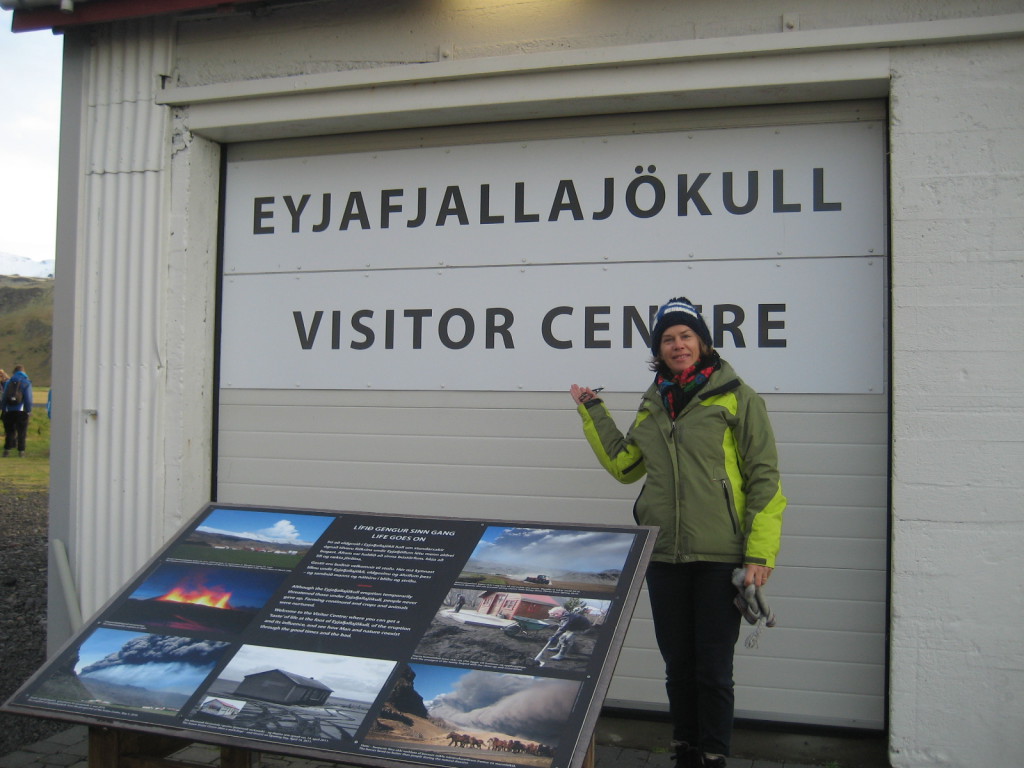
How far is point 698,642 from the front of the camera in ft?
11.4

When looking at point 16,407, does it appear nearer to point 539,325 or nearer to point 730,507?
point 539,325

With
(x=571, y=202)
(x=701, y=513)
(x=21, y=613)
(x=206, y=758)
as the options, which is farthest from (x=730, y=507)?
(x=21, y=613)

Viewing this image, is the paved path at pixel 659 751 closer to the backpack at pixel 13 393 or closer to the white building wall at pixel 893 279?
the white building wall at pixel 893 279

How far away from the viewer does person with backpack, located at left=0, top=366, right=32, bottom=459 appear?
15.9 metres

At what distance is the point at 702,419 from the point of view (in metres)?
3.48

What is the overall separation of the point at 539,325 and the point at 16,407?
48.9 feet

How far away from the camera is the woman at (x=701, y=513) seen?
342 centimetres

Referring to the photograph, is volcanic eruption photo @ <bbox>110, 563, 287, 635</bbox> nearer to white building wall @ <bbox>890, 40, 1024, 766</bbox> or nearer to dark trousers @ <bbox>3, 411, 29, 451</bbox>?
white building wall @ <bbox>890, 40, 1024, 766</bbox>

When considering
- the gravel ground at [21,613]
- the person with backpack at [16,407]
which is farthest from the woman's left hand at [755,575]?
the person with backpack at [16,407]

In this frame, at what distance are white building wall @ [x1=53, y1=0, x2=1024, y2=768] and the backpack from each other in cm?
1194

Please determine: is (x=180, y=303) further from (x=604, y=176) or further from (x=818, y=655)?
(x=818, y=655)

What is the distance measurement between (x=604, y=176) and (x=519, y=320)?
82 centimetres

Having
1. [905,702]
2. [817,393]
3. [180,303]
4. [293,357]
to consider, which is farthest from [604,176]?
[905,702]

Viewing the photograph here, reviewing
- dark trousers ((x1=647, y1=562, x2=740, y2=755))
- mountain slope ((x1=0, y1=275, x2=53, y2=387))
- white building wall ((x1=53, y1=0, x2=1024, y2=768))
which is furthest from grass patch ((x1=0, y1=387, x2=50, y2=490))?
mountain slope ((x1=0, y1=275, x2=53, y2=387))
